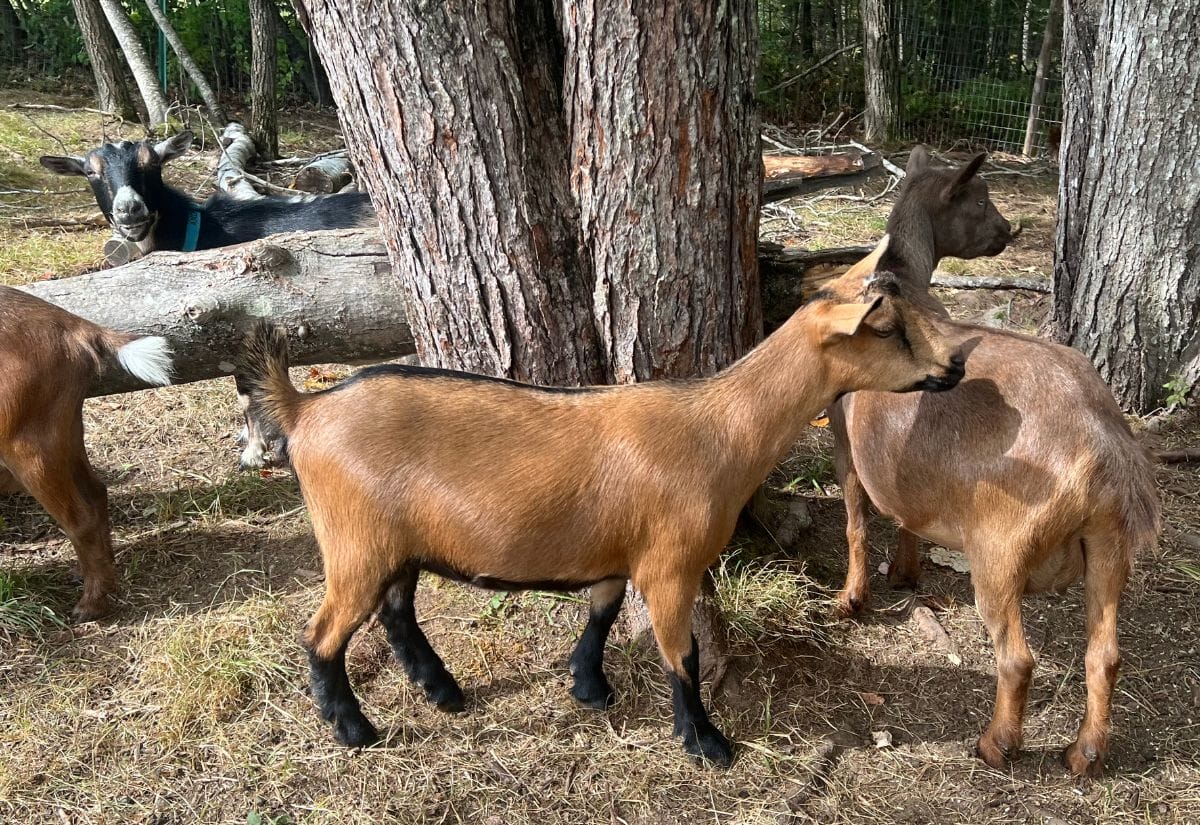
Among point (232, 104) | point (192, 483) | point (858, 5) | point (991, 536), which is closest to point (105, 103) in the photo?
point (232, 104)

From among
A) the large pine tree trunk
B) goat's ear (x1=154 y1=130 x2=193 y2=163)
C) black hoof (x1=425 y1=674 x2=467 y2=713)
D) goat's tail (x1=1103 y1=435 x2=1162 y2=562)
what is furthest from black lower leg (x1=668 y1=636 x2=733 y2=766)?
goat's ear (x1=154 y1=130 x2=193 y2=163)

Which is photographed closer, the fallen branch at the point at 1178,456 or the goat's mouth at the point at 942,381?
the goat's mouth at the point at 942,381

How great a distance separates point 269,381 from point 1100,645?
273 cm

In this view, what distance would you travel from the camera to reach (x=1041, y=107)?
12055 mm

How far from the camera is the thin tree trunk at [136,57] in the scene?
1016cm

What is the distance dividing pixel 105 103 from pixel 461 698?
1125 centimetres

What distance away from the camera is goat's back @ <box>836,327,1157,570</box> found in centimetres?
312

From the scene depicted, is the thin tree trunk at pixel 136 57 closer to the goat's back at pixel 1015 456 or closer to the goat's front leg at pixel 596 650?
the goat's front leg at pixel 596 650

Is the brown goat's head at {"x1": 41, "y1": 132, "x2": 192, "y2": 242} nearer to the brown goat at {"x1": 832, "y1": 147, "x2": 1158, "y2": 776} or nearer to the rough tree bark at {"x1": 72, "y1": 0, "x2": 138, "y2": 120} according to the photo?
the rough tree bark at {"x1": 72, "y1": 0, "x2": 138, "y2": 120}

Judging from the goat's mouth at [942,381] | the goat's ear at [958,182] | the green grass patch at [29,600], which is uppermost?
the goat's ear at [958,182]

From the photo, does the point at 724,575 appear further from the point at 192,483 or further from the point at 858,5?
the point at 858,5

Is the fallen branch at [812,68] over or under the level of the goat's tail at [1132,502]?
over

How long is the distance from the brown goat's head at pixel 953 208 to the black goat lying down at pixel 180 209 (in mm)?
3814

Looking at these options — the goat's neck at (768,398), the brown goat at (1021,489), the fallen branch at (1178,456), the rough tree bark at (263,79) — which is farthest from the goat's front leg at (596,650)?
the rough tree bark at (263,79)
